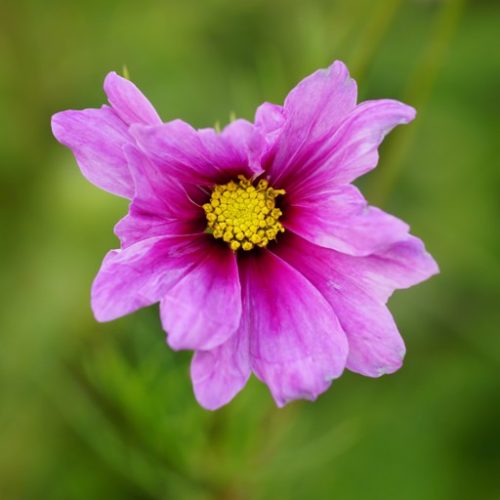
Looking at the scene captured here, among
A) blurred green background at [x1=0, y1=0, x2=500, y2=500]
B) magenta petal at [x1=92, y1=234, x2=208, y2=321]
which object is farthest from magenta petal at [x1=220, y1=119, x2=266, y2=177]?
blurred green background at [x1=0, y1=0, x2=500, y2=500]

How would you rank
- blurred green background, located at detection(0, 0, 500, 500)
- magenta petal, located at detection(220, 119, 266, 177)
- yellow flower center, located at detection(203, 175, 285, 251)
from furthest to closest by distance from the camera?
blurred green background, located at detection(0, 0, 500, 500), yellow flower center, located at detection(203, 175, 285, 251), magenta petal, located at detection(220, 119, 266, 177)

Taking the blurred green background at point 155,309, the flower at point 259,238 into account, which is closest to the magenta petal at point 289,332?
the flower at point 259,238

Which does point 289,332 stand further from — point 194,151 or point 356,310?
point 194,151

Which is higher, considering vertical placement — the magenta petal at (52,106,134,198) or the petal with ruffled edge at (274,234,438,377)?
the magenta petal at (52,106,134,198)

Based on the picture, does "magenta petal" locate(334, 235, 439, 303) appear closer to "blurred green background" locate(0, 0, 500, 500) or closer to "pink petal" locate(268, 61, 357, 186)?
"pink petal" locate(268, 61, 357, 186)

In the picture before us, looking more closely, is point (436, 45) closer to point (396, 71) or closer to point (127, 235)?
point (127, 235)

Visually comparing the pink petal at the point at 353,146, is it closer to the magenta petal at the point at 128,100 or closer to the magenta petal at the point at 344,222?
the magenta petal at the point at 344,222

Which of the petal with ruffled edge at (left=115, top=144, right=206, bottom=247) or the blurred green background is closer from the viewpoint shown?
the petal with ruffled edge at (left=115, top=144, right=206, bottom=247)

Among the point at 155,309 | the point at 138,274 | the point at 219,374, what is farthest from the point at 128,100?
the point at 155,309
